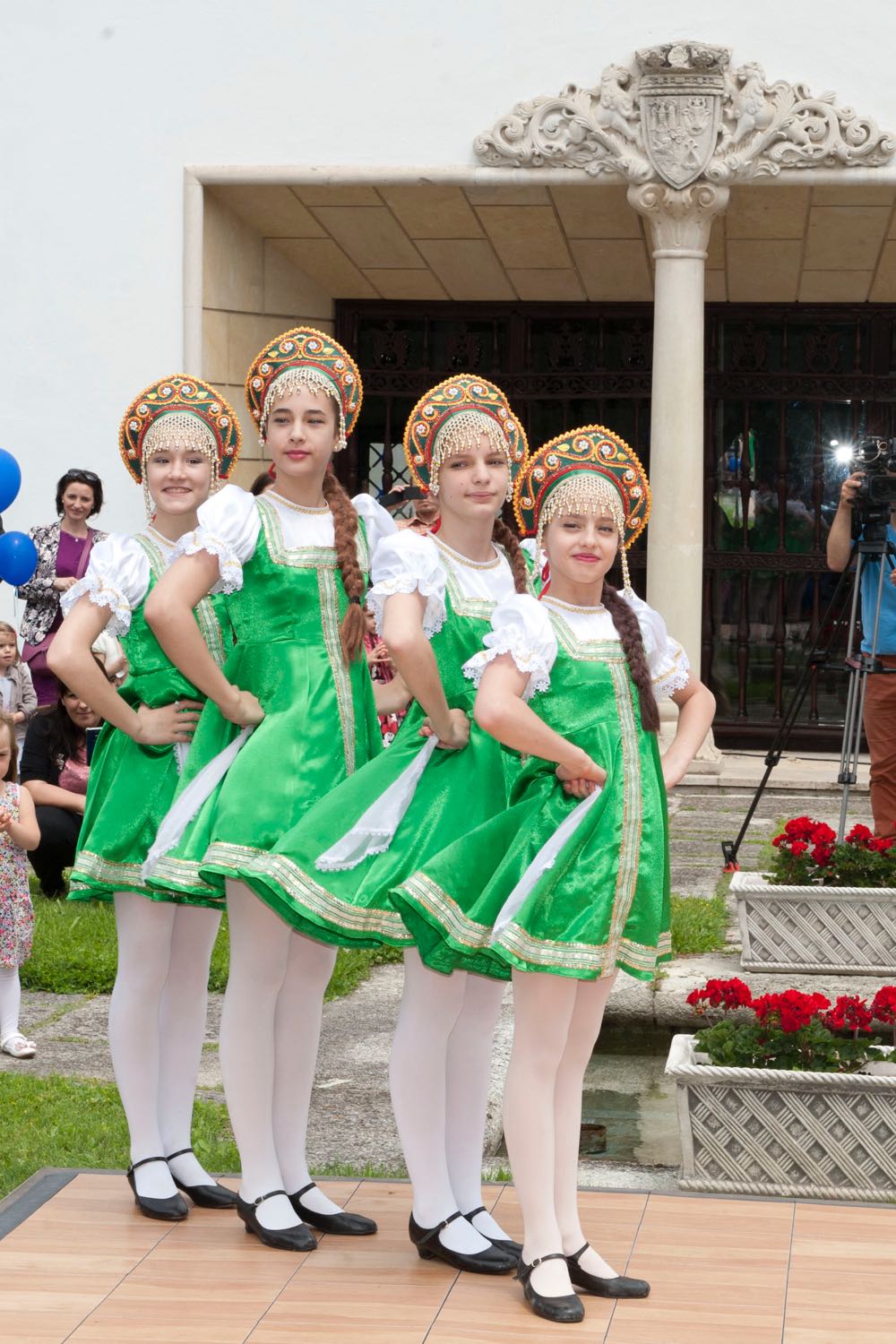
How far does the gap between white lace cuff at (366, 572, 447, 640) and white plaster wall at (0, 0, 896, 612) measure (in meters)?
7.00

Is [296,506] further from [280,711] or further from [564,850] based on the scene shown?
[564,850]

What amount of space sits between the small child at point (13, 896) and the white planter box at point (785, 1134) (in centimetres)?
214

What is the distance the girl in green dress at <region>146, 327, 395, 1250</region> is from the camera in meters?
3.65

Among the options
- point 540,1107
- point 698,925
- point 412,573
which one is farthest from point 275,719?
point 698,925

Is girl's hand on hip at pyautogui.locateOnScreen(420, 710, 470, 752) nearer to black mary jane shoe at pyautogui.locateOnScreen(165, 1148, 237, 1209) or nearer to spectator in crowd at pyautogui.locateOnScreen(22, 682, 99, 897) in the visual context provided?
black mary jane shoe at pyautogui.locateOnScreen(165, 1148, 237, 1209)

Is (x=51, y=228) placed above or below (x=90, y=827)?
above

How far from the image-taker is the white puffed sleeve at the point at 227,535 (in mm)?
Result: 3672

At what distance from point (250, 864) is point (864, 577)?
4.05 meters

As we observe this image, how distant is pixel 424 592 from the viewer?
3.57 meters

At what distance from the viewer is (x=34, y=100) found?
10.4 metres

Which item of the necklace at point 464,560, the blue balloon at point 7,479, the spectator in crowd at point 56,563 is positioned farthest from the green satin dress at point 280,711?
the spectator in crowd at point 56,563

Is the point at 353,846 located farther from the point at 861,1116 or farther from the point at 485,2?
the point at 485,2

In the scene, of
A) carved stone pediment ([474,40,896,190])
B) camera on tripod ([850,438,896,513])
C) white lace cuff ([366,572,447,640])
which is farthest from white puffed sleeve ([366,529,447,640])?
carved stone pediment ([474,40,896,190])

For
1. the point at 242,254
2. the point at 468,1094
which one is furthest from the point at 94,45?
the point at 468,1094
